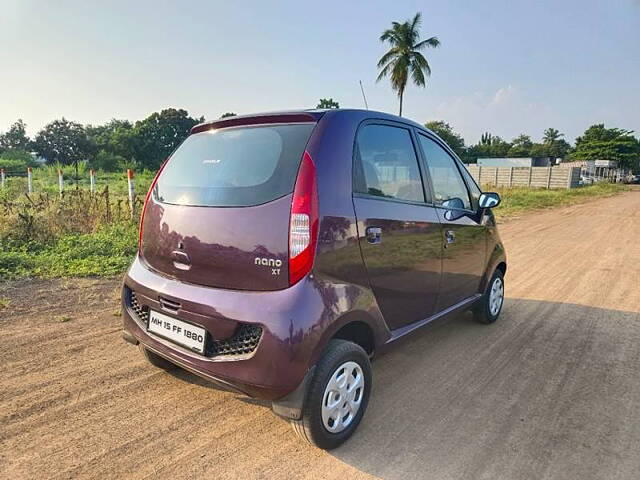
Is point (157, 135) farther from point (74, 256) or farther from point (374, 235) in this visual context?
point (374, 235)

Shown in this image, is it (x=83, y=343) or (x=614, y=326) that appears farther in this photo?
(x=614, y=326)

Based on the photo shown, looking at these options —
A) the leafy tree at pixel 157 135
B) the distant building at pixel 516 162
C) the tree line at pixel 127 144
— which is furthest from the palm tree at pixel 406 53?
the distant building at pixel 516 162

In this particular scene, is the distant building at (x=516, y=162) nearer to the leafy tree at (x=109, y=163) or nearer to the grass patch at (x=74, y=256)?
the leafy tree at (x=109, y=163)

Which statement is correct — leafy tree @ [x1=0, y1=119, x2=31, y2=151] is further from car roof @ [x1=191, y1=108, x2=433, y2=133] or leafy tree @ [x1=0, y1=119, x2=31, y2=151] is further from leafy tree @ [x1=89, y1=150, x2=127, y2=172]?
car roof @ [x1=191, y1=108, x2=433, y2=133]

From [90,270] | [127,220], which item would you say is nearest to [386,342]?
[90,270]

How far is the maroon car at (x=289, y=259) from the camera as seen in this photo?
195cm

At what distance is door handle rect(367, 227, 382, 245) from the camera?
2283 millimetres

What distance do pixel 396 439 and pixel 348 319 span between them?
80cm

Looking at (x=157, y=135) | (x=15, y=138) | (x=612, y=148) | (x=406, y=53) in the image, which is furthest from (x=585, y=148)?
(x=15, y=138)

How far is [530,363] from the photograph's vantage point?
3.30 metres

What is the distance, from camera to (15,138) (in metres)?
58.7

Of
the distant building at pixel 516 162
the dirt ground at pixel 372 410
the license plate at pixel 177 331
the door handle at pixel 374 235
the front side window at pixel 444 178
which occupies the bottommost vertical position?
the dirt ground at pixel 372 410

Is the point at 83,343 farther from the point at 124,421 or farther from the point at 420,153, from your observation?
the point at 420,153

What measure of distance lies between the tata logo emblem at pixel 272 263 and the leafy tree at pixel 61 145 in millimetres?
57952
